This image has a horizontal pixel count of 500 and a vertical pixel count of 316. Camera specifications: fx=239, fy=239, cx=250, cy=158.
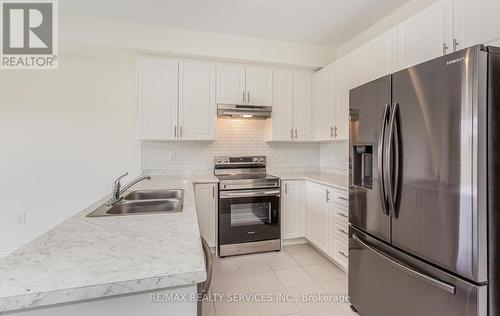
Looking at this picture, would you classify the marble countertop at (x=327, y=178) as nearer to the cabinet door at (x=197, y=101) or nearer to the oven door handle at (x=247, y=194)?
the oven door handle at (x=247, y=194)

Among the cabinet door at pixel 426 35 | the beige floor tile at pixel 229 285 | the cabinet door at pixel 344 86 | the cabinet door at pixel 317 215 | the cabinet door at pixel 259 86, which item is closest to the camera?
the cabinet door at pixel 426 35

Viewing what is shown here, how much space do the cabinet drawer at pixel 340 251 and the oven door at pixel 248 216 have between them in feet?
2.37

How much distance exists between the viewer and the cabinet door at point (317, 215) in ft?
8.84

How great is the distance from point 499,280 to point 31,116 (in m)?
4.36

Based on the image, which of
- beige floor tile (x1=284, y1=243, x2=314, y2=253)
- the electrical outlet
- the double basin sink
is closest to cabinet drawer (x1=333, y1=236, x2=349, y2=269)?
beige floor tile (x1=284, y1=243, x2=314, y2=253)

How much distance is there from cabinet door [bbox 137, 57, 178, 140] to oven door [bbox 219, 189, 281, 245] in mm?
1078

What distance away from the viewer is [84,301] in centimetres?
74

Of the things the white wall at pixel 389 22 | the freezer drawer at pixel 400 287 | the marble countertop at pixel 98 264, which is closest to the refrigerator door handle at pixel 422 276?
the freezer drawer at pixel 400 287

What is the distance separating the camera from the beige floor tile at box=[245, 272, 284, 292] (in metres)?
2.23

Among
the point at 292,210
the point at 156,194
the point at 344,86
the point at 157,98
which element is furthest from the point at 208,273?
the point at 344,86

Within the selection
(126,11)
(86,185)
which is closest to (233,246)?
(86,185)

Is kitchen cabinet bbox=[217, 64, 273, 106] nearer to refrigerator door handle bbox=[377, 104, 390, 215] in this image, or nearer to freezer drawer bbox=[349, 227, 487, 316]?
refrigerator door handle bbox=[377, 104, 390, 215]

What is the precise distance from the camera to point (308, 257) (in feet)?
9.32

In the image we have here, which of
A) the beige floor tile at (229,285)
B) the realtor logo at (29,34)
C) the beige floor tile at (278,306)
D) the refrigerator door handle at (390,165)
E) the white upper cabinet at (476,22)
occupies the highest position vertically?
the realtor logo at (29,34)
